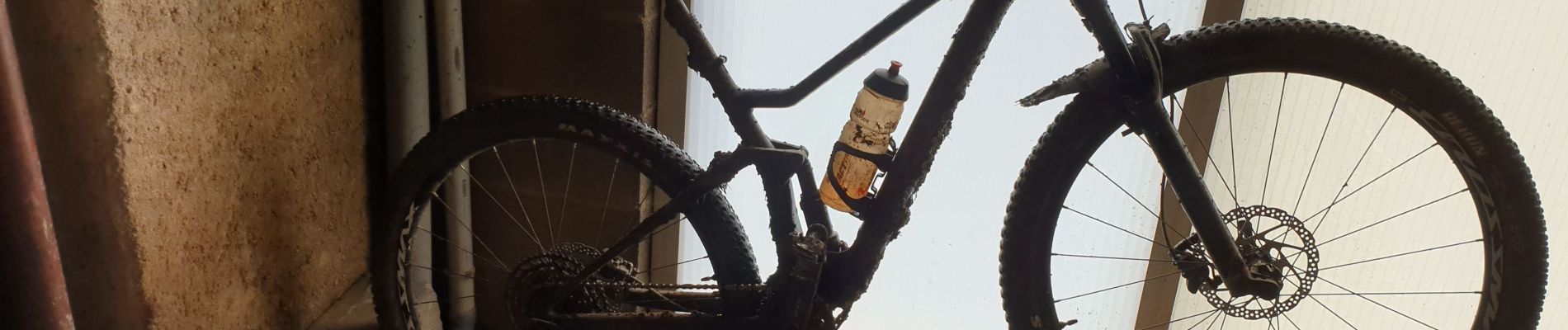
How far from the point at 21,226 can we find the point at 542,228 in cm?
82

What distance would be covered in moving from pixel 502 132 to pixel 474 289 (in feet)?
2.08

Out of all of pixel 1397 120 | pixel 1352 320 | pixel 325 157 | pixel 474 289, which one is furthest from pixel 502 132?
pixel 1352 320

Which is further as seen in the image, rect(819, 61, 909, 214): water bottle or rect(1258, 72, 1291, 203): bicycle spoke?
rect(1258, 72, 1291, 203): bicycle spoke

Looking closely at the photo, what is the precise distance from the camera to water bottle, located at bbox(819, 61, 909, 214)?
3.86 feet

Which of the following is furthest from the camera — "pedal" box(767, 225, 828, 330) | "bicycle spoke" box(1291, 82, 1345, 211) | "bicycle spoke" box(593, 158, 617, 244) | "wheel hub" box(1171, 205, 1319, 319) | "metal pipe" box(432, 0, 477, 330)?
"bicycle spoke" box(593, 158, 617, 244)

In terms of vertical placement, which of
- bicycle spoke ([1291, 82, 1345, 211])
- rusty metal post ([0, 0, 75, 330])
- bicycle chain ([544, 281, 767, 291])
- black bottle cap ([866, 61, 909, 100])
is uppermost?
bicycle spoke ([1291, 82, 1345, 211])

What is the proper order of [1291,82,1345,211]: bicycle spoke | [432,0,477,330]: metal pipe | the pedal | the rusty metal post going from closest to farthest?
1. the rusty metal post
2. the pedal
3. [1291,82,1345,211]: bicycle spoke
4. [432,0,477,330]: metal pipe

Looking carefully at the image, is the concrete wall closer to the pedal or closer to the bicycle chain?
the bicycle chain

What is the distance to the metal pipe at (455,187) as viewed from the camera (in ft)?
5.11

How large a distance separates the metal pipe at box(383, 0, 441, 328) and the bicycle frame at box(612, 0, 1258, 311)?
1.66ft

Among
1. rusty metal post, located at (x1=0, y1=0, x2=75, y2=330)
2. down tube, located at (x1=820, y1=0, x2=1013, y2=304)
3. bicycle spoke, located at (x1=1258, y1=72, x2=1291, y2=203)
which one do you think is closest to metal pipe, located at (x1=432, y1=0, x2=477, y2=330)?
rusty metal post, located at (x1=0, y1=0, x2=75, y2=330)

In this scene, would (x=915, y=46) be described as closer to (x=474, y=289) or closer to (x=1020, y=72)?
(x=1020, y=72)

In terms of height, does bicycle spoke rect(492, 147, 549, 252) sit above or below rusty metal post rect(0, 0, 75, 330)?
above

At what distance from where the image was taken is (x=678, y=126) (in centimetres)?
170
